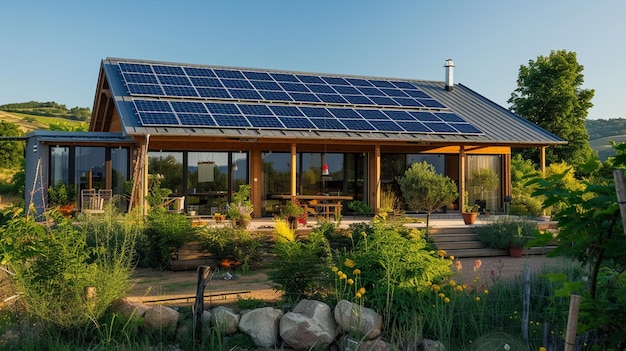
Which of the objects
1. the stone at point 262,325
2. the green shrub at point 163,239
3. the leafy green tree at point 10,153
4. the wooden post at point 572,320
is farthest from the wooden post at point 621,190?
the leafy green tree at point 10,153

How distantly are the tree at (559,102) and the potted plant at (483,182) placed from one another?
43.8 ft

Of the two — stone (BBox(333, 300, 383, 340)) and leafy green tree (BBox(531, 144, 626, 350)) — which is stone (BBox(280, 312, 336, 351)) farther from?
leafy green tree (BBox(531, 144, 626, 350))

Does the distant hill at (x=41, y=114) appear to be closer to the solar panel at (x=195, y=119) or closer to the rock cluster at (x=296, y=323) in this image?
the solar panel at (x=195, y=119)

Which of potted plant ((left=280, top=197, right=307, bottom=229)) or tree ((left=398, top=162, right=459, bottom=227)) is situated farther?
tree ((left=398, top=162, right=459, bottom=227))

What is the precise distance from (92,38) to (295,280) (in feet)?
58.8

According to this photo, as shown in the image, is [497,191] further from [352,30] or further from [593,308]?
[593,308]

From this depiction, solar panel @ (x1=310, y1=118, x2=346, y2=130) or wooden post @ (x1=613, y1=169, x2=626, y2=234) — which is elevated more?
solar panel @ (x1=310, y1=118, x2=346, y2=130)

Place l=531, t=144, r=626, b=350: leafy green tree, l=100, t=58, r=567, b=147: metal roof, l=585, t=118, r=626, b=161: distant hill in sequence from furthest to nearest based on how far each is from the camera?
l=585, t=118, r=626, b=161: distant hill → l=100, t=58, r=567, b=147: metal roof → l=531, t=144, r=626, b=350: leafy green tree

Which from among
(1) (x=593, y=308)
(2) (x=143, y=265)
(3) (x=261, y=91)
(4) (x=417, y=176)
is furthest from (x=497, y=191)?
(1) (x=593, y=308)

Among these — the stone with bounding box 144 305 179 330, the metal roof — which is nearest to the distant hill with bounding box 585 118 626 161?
the metal roof

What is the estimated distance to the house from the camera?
16125 millimetres

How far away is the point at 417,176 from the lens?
45.9ft

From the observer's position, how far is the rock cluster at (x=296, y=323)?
5992 millimetres

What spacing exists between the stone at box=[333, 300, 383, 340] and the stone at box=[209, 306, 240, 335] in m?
1.17
